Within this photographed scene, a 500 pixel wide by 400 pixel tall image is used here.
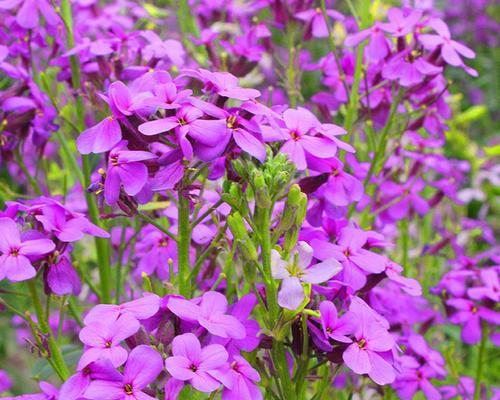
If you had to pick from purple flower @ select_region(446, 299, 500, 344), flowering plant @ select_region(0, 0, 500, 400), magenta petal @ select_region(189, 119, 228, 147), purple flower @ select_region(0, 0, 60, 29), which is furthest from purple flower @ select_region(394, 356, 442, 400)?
purple flower @ select_region(0, 0, 60, 29)

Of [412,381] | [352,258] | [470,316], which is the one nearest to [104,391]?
[352,258]

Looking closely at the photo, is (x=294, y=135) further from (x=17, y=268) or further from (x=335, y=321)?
(x=17, y=268)

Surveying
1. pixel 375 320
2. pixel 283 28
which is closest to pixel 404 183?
pixel 283 28

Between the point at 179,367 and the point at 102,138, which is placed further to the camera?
the point at 102,138

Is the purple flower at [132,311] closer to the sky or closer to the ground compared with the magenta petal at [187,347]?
closer to the sky

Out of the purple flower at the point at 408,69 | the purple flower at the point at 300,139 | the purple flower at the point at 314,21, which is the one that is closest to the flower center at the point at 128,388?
the purple flower at the point at 300,139

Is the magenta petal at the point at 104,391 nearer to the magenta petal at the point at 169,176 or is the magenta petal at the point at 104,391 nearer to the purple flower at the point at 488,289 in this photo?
the magenta petal at the point at 169,176

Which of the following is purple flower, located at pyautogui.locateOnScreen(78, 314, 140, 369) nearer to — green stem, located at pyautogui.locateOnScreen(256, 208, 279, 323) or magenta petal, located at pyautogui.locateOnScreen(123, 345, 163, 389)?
magenta petal, located at pyautogui.locateOnScreen(123, 345, 163, 389)
